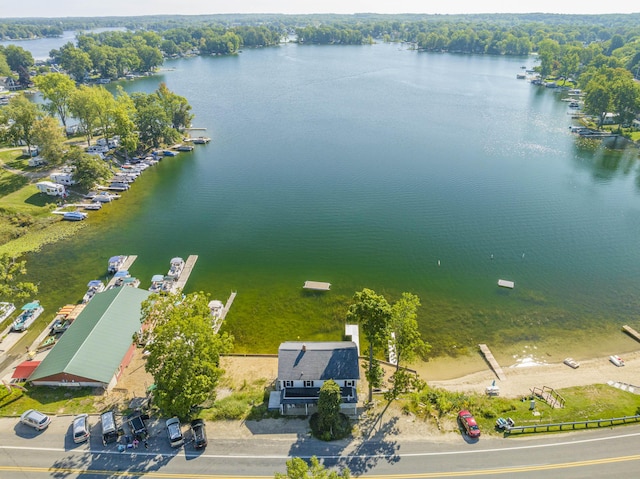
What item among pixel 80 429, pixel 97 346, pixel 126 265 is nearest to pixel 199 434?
pixel 80 429

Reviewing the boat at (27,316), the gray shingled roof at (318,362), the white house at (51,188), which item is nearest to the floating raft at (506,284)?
the gray shingled roof at (318,362)

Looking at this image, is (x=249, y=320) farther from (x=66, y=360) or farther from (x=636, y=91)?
(x=636, y=91)

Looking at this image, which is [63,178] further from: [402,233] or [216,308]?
[402,233]

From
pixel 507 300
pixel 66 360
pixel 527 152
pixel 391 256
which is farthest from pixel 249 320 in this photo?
pixel 527 152

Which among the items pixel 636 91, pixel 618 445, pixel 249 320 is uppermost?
pixel 636 91

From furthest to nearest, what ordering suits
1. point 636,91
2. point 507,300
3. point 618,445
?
point 636,91 < point 507,300 < point 618,445
